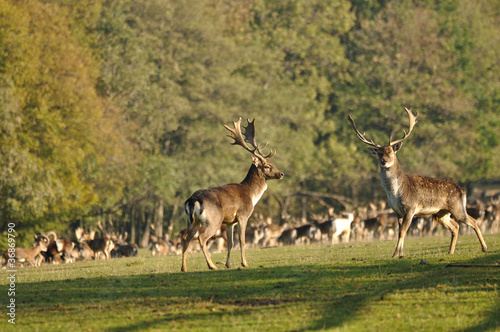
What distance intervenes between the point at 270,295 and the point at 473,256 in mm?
4726

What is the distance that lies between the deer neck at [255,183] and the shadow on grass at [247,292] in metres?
2.03

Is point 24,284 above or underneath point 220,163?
underneath

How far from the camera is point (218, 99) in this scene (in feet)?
145

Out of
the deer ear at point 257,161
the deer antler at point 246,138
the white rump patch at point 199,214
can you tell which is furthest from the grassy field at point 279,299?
the deer antler at point 246,138

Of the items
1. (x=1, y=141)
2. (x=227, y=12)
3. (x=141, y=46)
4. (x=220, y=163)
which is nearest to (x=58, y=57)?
(x=1, y=141)

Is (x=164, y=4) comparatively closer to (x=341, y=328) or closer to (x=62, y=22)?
(x=62, y=22)

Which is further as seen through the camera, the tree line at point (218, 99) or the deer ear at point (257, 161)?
the tree line at point (218, 99)

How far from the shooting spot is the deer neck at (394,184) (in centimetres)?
1484

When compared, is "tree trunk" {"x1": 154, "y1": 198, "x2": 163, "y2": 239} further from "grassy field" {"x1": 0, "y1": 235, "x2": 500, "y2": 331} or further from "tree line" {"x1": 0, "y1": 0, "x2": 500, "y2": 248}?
"grassy field" {"x1": 0, "y1": 235, "x2": 500, "y2": 331}

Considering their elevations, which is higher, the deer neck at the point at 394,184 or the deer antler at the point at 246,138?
the deer antler at the point at 246,138

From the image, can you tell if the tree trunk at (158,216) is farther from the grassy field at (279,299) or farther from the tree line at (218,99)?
the grassy field at (279,299)

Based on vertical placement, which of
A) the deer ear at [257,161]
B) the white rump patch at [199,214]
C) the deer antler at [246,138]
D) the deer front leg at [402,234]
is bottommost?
the deer front leg at [402,234]

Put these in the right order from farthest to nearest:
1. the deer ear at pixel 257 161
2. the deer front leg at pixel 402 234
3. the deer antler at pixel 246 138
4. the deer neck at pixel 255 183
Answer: the deer antler at pixel 246 138 < the deer ear at pixel 257 161 < the deer neck at pixel 255 183 < the deer front leg at pixel 402 234

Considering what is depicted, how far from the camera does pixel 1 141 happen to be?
2975 cm
